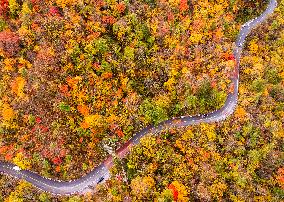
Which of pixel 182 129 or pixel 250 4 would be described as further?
pixel 250 4

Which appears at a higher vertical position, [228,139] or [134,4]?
[134,4]

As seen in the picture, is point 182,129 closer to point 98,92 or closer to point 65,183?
point 98,92

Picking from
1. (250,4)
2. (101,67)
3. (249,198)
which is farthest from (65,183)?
(250,4)

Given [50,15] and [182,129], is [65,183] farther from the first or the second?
[50,15]

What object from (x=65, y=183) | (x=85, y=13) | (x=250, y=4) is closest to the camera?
(x=65, y=183)

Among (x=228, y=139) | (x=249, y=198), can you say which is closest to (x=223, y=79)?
(x=228, y=139)

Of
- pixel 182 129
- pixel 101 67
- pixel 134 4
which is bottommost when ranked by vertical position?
pixel 182 129

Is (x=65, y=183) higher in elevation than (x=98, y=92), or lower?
lower

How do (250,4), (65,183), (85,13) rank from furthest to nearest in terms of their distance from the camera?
(250,4)
(85,13)
(65,183)

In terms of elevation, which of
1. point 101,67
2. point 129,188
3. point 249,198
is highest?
point 101,67
